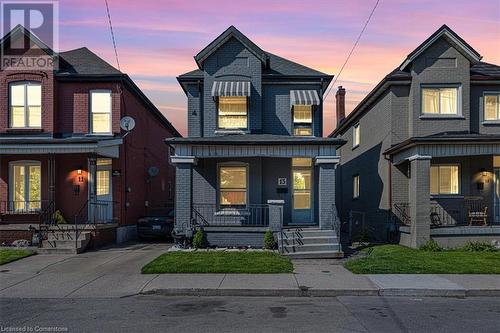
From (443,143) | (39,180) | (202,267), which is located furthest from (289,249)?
(39,180)

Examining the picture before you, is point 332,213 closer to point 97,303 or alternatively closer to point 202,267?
point 202,267

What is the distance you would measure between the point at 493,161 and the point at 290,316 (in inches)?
591

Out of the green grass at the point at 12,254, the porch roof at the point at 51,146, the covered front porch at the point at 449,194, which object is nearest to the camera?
the green grass at the point at 12,254

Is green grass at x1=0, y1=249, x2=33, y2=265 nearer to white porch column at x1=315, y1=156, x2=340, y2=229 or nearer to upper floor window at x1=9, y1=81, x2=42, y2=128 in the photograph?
upper floor window at x1=9, y1=81, x2=42, y2=128

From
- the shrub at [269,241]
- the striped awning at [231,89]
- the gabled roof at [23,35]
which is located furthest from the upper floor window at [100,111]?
the shrub at [269,241]

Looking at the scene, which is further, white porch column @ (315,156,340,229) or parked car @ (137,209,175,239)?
parked car @ (137,209,175,239)

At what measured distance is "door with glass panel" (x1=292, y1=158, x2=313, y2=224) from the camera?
65.2 feet

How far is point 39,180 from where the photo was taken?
808 inches

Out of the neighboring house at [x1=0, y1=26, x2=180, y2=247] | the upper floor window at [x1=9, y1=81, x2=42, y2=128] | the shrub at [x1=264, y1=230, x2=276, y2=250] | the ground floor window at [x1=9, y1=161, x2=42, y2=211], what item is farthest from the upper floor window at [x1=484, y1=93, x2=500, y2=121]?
the ground floor window at [x1=9, y1=161, x2=42, y2=211]

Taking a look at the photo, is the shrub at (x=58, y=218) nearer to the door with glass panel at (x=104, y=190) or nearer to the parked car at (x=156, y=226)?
the door with glass panel at (x=104, y=190)

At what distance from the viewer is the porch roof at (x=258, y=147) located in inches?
697

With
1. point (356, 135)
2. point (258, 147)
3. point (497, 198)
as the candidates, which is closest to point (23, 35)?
point (258, 147)

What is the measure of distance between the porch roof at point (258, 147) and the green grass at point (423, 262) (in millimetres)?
3958

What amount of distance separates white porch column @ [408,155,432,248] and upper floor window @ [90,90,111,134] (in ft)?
39.7
